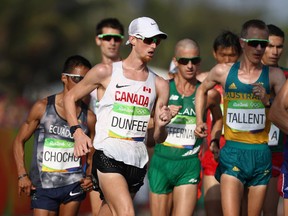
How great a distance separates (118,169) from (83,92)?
0.96 metres

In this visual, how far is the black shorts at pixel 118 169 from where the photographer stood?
9.95 metres

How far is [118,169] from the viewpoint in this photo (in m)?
9.95

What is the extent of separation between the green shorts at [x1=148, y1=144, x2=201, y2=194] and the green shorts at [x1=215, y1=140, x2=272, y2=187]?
1.16 m

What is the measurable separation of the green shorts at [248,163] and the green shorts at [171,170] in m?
1.16

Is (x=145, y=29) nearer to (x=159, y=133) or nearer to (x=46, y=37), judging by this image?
(x=159, y=133)

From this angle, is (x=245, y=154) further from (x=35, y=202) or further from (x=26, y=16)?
(x=26, y=16)

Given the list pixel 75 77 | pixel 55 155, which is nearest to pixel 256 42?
pixel 75 77

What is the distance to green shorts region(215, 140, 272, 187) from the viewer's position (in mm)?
10805

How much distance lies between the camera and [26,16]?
52.8 metres

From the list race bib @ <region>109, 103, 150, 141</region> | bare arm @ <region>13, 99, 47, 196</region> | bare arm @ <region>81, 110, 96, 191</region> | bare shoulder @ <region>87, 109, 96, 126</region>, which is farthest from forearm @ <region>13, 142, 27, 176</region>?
race bib @ <region>109, 103, 150, 141</region>

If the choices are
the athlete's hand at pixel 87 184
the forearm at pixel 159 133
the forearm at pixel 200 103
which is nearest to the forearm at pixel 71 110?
the forearm at pixel 159 133

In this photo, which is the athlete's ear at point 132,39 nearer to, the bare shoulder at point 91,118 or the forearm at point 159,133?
the forearm at point 159,133

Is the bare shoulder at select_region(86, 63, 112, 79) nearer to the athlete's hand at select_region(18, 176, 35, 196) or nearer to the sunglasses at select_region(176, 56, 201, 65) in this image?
the athlete's hand at select_region(18, 176, 35, 196)

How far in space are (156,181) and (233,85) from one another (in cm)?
208
